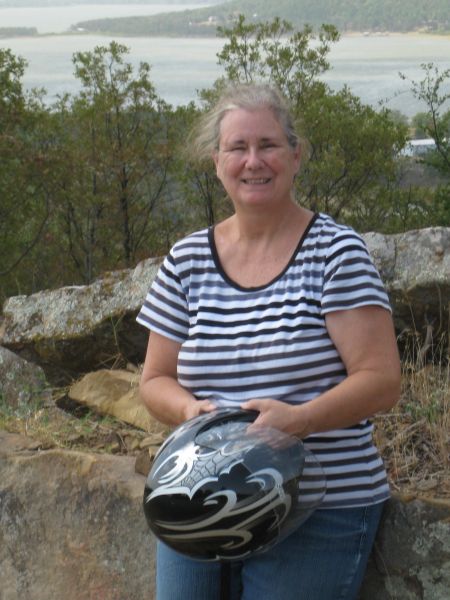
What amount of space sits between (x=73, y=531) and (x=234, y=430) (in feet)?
4.79

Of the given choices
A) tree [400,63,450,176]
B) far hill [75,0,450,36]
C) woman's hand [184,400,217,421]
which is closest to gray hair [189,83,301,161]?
woman's hand [184,400,217,421]

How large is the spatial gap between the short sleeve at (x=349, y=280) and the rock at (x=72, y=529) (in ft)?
4.28

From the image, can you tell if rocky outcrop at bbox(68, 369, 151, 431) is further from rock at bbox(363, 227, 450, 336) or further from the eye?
the eye

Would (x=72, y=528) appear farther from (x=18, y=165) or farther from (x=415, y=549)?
(x=18, y=165)

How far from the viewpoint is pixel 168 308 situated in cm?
350

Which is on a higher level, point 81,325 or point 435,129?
point 81,325

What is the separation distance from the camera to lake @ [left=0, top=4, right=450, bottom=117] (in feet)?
81.1

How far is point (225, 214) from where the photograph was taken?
65.0 ft

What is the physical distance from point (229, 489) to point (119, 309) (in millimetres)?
3311

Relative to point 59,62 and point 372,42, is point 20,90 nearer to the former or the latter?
point 59,62

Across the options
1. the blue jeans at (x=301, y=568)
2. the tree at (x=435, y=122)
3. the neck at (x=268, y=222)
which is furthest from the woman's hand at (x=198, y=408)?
the tree at (x=435, y=122)

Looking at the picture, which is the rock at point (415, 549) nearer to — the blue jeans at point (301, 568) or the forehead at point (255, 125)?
the blue jeans at point (301, 568)

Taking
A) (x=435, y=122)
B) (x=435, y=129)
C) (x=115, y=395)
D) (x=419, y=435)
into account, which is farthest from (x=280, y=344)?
(x=435, y=122)

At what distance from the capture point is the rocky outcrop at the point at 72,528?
4.11 m
